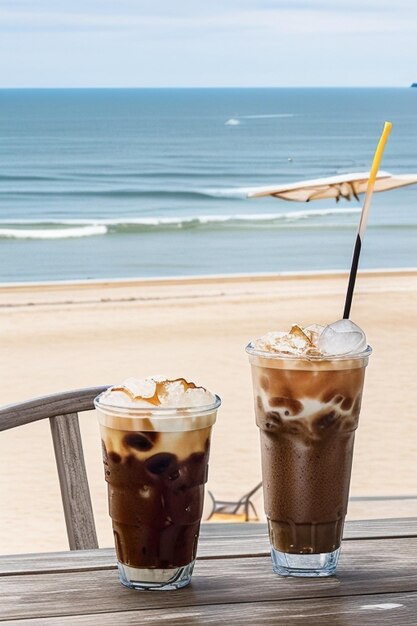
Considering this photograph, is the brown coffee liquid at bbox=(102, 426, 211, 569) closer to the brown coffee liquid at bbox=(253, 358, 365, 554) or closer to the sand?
the brown coffee liquid at bbox=(253, 358, 365, 554)

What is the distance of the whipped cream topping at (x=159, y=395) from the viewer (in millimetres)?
861

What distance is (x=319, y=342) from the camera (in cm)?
91

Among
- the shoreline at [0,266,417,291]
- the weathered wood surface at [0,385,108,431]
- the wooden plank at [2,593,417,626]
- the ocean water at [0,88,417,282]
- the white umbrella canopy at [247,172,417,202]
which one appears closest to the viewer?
the wooden plank at [2,593,417,626]

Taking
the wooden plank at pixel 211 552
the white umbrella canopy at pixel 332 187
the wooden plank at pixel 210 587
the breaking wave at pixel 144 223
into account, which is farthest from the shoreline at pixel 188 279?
the wooden plank at pixel 210 587

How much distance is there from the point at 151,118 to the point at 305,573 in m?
32.6

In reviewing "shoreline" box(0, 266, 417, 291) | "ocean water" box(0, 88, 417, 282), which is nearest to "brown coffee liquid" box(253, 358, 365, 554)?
"shoreline" box(0, 266, 417, 291)

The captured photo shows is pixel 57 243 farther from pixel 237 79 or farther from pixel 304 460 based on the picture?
pixel 237 79

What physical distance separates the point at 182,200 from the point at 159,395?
1635cm

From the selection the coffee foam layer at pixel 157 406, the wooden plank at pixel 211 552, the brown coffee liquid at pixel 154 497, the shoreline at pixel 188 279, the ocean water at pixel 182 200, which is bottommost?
the ocean water at pixel 182 200

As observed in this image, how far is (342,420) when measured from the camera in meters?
0.90

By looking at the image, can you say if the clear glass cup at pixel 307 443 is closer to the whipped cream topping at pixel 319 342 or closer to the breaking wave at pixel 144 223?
the whipped cream topping at pixel 319 342

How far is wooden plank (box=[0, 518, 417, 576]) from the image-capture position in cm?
95

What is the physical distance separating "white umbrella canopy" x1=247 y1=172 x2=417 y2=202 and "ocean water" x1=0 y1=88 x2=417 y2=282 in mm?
8800

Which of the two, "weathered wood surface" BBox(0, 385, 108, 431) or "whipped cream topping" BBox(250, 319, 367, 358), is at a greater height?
"whipped cream topping" BBox(250, 319, 367, 358)
